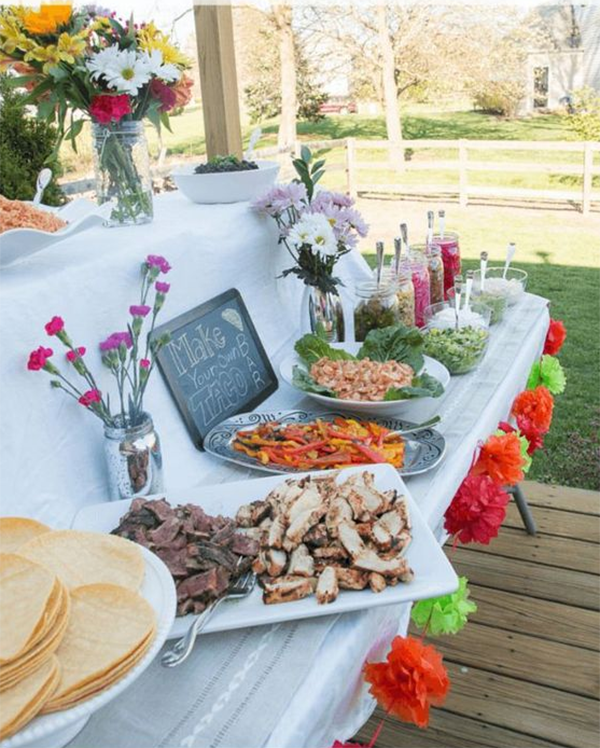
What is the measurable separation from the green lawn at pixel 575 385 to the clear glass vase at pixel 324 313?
1.49 metres

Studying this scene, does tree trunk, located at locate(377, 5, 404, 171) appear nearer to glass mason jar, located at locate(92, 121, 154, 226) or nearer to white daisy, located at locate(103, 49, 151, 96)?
glass mason jar, located at locate(92, 121, 154, 226)

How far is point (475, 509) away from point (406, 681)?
49 cm

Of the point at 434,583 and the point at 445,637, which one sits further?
the point at 445,637

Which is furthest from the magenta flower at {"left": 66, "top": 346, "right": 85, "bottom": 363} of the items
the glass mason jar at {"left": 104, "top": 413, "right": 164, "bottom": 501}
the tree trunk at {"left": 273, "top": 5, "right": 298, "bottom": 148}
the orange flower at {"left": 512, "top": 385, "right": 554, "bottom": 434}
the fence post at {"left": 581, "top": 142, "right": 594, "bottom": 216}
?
the tree trunk at {"left": 273, "top": 5, "right": 298, "bottom": 148}

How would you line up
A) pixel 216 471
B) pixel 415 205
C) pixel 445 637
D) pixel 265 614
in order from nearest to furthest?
pixel 265 614
pixel 216 471
pixel 445 637
pixel 415 205

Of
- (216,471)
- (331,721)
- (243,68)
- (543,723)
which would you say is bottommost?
(543,723)

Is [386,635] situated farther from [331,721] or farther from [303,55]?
[303,55]

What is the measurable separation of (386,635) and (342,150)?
44.2ft

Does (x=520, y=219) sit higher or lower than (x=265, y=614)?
lower

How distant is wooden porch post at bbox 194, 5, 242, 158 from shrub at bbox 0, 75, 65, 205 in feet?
1.60

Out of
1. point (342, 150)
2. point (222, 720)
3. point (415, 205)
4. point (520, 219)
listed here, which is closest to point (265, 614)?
point (222, 720)

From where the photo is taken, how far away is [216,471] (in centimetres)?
127

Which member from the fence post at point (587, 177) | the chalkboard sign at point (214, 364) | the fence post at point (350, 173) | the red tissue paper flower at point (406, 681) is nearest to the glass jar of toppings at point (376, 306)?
the chalkboard sign at point (214, 364)

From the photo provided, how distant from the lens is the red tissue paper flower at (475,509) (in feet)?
4.31
